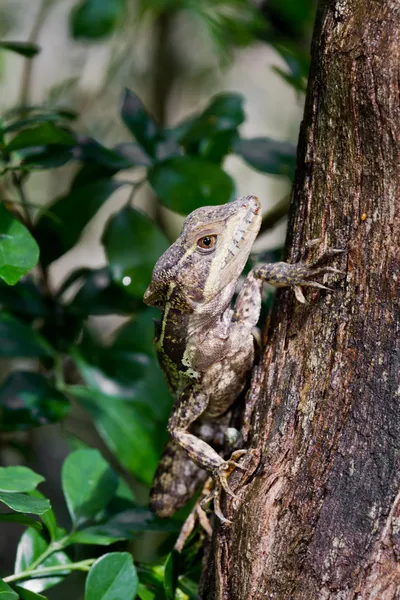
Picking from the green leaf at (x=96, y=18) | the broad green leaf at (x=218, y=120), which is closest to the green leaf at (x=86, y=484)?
the broad green leaf at (x=218, y=120)

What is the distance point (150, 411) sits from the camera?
2.27 metres

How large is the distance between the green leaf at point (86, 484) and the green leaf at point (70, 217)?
0.80 meters

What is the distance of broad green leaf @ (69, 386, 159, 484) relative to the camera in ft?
6.98

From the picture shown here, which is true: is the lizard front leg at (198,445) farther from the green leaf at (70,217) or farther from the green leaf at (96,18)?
the green leaf at (96,18)

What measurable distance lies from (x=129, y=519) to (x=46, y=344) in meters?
0.77

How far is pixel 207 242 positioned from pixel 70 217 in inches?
26.1

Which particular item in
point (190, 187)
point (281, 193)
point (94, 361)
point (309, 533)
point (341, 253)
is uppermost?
point (281, 193)

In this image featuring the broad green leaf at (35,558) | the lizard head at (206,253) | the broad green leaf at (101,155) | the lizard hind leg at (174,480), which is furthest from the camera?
the broad green leaf at (101,155)

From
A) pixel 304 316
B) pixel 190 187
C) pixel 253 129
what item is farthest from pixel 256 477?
pixel 253 129

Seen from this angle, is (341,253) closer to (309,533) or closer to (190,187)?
(309,533)

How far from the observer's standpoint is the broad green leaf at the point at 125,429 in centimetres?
213

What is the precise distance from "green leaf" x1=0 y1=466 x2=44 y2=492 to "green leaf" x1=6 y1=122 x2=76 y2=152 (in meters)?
0.99

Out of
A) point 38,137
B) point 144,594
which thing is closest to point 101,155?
point 38,137

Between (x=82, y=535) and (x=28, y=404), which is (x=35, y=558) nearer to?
(x=82, y=535)
